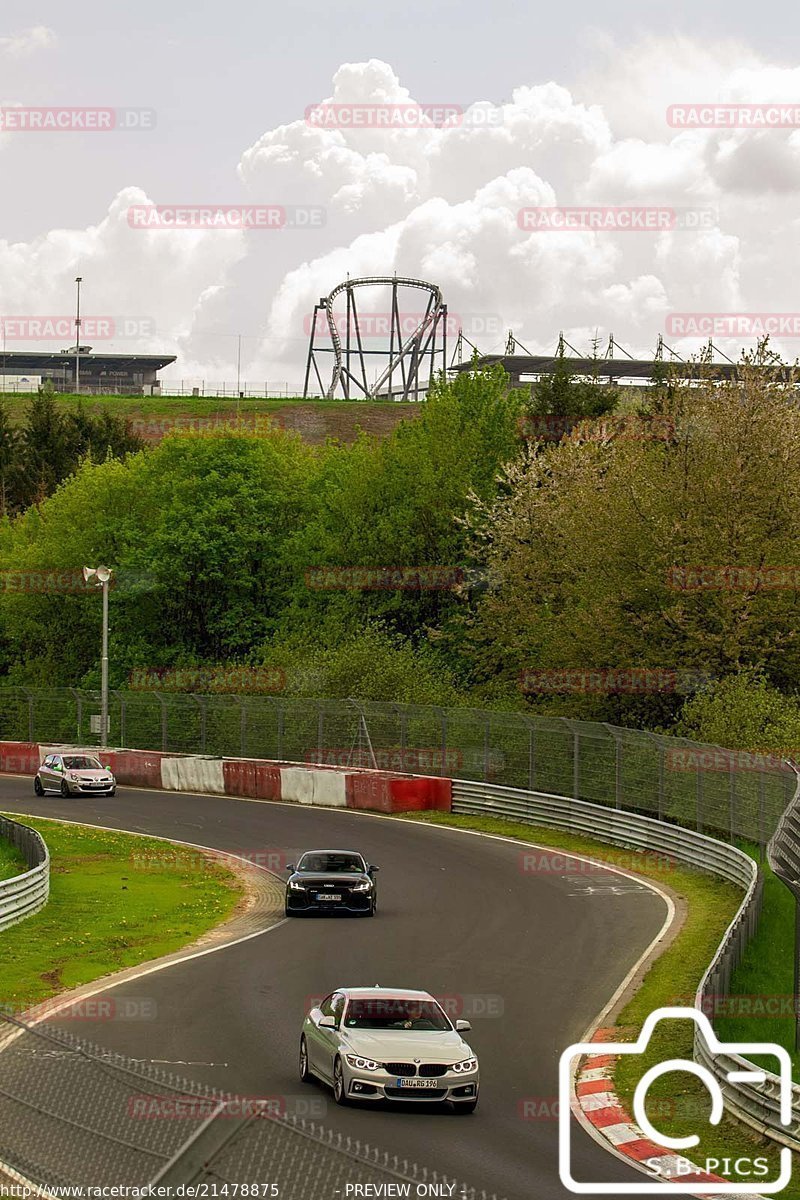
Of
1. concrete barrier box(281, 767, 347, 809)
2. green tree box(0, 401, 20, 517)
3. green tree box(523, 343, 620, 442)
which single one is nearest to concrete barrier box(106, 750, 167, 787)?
concrete barrier box(281, 767, 347, 809)

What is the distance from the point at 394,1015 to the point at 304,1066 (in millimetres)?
1164

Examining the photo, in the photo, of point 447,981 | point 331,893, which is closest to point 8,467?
point 331,893

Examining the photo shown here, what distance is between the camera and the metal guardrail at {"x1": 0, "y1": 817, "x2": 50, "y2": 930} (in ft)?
89.6

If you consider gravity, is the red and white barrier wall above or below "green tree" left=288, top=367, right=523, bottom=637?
below

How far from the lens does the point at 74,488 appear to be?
77375 mm

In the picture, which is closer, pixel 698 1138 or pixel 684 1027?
pixel 698 1138

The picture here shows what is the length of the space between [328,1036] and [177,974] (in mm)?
7740

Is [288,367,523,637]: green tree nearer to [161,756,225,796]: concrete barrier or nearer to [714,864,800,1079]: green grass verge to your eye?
[161,756,225,796]: concrete barrier

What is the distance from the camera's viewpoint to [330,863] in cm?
2944

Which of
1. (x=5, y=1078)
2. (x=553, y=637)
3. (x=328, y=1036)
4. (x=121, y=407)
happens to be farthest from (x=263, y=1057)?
(x=121, y=407)

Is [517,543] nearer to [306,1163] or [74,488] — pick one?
[74,488]

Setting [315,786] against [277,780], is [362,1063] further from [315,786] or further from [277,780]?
[277,780]

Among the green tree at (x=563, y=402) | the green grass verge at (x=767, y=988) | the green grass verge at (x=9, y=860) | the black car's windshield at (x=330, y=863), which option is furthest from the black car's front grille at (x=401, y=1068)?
the green tree at (x=563, y=402)

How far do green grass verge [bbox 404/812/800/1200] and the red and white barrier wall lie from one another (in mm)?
8873
